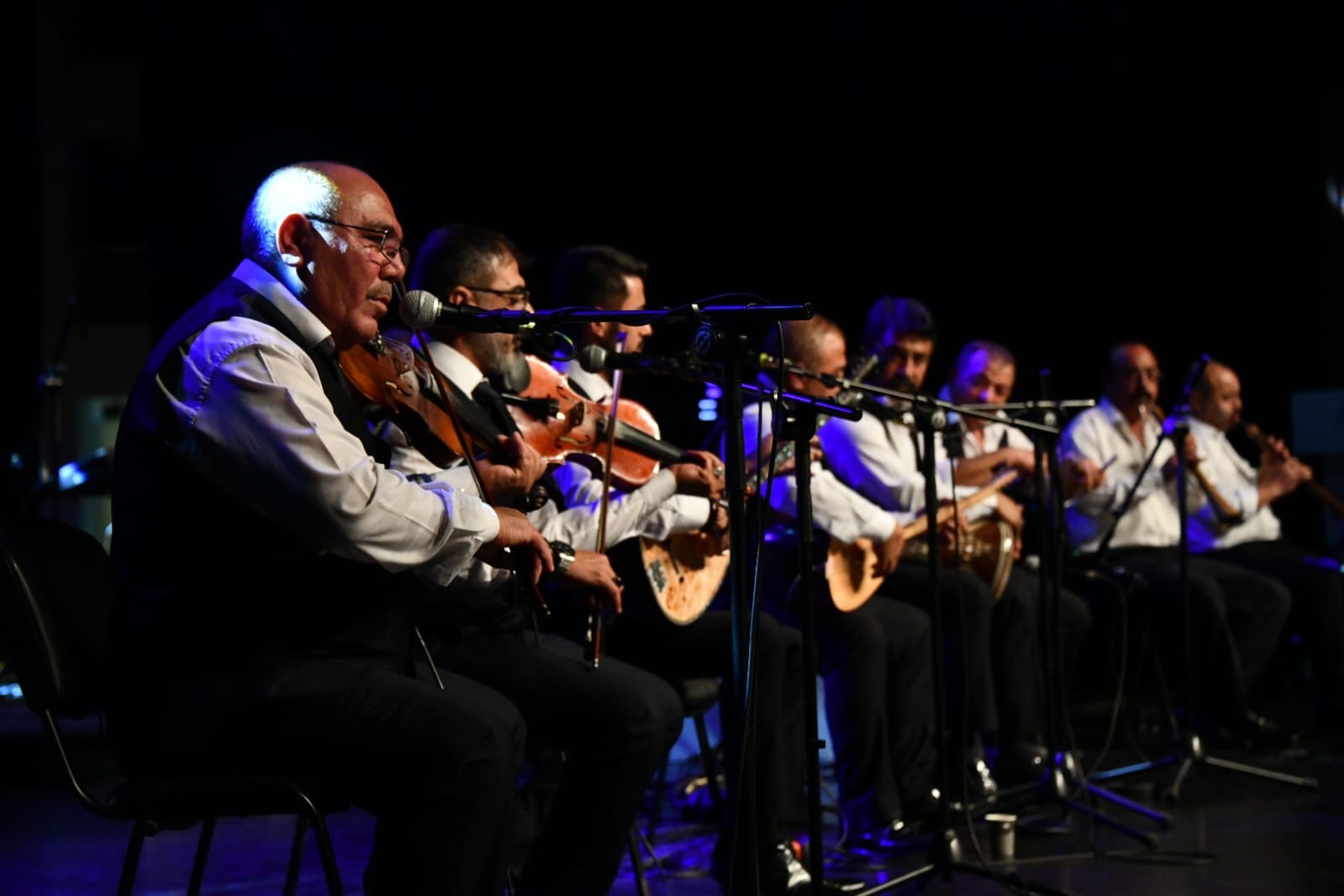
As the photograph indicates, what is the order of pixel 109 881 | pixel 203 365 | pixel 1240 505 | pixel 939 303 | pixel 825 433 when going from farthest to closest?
1. pixel 939 303
2. pixel 1240 505
3. pixel 825 433
4. pixel 109 881
5. pixel 203 365

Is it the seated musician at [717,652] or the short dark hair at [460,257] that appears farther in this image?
the seated musician at [717,652]

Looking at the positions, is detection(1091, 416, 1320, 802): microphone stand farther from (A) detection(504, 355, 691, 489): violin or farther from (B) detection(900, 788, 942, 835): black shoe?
(A) detection(504, 355, 691, 489): violin

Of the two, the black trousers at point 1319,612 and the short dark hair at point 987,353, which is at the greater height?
the short dark hair at point 987,353

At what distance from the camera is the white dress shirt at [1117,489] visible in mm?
5891

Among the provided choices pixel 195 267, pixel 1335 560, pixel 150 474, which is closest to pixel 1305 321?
pixel 1335 560

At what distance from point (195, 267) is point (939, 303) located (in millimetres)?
3288

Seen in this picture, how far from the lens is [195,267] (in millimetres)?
5156

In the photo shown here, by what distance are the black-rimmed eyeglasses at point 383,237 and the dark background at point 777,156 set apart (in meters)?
2.84

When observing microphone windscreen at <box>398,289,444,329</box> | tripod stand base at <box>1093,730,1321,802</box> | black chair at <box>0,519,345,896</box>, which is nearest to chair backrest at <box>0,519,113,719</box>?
black chair at <box>0,519,345,896</box>

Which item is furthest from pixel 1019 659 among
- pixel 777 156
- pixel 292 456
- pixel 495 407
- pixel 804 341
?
pixel 292 456

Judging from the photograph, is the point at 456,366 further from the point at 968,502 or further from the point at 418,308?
the point at 968,502

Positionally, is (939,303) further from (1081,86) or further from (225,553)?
(225,553)

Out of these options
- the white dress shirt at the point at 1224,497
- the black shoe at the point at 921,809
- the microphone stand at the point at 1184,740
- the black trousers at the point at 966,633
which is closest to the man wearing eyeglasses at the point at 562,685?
the black shoe at the point at 921,809

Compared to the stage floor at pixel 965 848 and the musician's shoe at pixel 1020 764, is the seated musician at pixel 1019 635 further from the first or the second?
the stage floor at pixel 965 848
